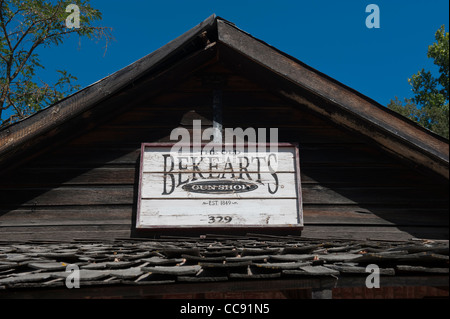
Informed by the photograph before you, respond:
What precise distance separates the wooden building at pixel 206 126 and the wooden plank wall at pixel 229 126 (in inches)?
0.5

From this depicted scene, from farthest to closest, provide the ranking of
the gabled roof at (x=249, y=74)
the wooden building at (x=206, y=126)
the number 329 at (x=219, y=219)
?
the number 329 at (x=219, y=219) < the wooden building at (x=206, y=126) < the gabled roof at (x=249, y=74)

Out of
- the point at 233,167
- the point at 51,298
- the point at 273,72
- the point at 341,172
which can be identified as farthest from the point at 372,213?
the point at 51,298

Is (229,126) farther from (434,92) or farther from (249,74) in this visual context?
(434,92)

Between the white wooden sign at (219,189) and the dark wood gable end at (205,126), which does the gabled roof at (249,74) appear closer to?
the dark wood gable end at (205,126)

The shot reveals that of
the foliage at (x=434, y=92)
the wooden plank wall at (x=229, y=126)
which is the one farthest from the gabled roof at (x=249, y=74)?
the foliage at (x=434, y=92)

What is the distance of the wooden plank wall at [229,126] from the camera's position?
4.91m

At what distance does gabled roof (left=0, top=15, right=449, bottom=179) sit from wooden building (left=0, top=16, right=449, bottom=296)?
2 centimetres

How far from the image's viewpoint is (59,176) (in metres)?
5.20

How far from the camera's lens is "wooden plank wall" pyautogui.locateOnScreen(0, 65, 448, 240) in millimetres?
4906

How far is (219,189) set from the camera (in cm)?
505

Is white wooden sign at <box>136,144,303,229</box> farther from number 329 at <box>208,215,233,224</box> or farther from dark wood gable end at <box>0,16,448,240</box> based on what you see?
dark wood gable end at <box>0,16,448,240</box>

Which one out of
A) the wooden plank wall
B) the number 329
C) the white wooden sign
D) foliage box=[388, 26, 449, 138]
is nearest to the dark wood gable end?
the wooden plank wall
